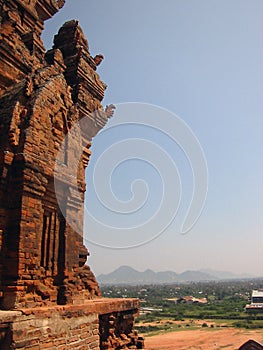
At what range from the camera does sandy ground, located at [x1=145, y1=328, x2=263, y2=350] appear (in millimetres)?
35906

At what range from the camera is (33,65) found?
692cm

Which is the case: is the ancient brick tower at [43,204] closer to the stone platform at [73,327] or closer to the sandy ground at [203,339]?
the stone platform at [73,327]

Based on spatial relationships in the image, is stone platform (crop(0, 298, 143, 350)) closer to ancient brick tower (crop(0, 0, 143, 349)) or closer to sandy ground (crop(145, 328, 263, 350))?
ancient brick tower (crop(0, 0, 143, 349))

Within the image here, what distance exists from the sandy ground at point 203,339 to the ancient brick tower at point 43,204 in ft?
96.6

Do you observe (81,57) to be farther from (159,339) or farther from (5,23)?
(159,339)

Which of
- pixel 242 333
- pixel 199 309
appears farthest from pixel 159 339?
pixel 199 309

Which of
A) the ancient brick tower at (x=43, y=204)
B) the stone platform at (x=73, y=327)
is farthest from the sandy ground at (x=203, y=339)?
the ancient brick tower at (x=43, y=204)

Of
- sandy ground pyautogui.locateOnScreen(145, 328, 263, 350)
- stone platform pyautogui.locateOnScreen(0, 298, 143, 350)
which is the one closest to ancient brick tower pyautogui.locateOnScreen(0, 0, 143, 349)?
stone platform pyautogui.locateOnScreen(0, 298, 143, 350)

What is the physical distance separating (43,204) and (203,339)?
39.8 m

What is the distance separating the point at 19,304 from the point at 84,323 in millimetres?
1232

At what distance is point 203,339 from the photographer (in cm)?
4075

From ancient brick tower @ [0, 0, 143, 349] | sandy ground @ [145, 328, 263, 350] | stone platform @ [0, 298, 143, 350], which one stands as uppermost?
ancient brick tower @ [0, 0, 143, 349]

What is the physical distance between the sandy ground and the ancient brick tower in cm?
2944

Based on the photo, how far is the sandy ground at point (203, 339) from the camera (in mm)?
35906
